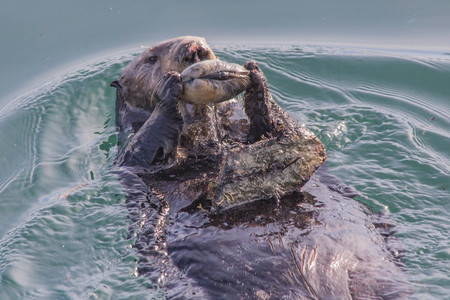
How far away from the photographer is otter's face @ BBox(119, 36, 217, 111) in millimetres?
3758

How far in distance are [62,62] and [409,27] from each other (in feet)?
14.9

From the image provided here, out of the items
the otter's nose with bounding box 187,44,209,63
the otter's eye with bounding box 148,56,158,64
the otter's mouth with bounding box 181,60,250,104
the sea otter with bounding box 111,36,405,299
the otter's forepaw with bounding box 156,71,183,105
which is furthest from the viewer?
the otter's eye with bounding box 148,56,158,64

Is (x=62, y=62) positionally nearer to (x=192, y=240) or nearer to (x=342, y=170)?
(x=342, y=170)

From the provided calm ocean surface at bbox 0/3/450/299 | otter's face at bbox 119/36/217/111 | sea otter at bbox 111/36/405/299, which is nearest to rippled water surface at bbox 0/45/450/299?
calm ocean surface at bbox 0/3/450/299

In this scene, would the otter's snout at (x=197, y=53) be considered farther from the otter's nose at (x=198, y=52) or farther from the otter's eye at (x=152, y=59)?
the otter's eye at (x=152, y=59)

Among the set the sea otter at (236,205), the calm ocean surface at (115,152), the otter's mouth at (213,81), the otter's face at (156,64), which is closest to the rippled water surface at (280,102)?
the calm ocean surface at (115,152)

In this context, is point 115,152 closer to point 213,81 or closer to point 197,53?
point 197,53

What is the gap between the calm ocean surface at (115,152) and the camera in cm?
337

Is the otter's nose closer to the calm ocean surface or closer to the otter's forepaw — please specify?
the otter's forepaw

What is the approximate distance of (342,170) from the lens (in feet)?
14.4

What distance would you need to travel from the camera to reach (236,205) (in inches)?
121

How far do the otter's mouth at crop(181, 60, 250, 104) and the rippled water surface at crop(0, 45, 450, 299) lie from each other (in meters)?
1.12

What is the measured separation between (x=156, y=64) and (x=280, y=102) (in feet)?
5.93

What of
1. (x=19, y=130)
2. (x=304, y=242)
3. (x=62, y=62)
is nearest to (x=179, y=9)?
(x=62, y=62)
